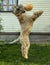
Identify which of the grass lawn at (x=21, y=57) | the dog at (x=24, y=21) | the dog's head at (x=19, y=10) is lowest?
the grass lawn at (x=21, y=57)

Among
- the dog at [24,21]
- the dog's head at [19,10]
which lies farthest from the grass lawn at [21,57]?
the dog's head at [19,10]

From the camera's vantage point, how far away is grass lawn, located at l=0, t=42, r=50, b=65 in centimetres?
1240

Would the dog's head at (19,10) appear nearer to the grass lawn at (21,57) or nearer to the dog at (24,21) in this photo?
the dog at (24,21)

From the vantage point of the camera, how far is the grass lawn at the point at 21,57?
1240 cm

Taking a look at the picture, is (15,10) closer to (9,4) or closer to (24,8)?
(24,8)

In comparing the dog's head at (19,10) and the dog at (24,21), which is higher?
the dog's head at (19,10)

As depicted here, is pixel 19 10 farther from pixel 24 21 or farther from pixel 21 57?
pixel 21 57

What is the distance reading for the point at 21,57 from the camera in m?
12.9

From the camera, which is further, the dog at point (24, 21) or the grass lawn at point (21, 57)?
the grass lawn at point (21, 57)

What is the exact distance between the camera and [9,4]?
17.1 metres

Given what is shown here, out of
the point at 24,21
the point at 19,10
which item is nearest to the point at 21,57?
the point at 24,21

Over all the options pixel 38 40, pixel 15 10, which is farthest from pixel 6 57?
pixel 38 40

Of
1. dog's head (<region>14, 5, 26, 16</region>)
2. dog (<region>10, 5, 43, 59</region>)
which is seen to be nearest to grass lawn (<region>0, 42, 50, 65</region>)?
dog (<region>10, 5, 43, 59</region>)

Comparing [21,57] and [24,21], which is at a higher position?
[24,21]
